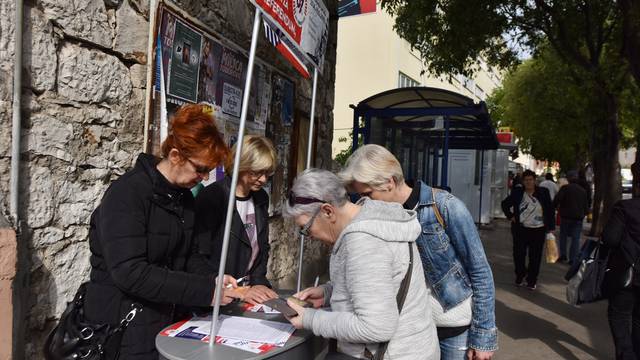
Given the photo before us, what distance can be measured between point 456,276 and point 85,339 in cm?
151

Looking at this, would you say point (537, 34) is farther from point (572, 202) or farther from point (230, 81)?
point (230, 81)

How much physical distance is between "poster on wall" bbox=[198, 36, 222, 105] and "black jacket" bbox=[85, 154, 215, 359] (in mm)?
1674

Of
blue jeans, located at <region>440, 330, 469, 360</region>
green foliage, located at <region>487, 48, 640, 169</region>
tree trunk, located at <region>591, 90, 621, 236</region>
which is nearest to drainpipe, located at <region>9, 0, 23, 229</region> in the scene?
blue jeans, located at <region>440, 330, 469, 360</region>

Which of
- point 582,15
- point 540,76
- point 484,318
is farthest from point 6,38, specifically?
point 540,76

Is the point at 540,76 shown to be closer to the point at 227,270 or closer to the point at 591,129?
the point at 591,129

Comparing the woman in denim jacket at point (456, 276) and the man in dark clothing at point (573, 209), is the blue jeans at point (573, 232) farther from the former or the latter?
the woman in denim jacket at point (456, 276)

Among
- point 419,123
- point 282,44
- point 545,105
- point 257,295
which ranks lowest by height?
point 257,295

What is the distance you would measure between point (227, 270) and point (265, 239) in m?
0.35

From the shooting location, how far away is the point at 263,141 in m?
2.86

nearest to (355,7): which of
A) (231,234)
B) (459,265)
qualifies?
(231,234)

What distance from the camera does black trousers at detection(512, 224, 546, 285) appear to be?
22.5 ft

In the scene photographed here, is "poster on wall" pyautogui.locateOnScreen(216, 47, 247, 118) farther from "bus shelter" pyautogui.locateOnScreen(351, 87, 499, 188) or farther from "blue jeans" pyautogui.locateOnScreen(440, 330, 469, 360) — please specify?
"bus shelter" pyautogui.locateOnScreen(351, 87, 499, 188)

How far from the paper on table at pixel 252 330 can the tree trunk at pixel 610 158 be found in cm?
1127

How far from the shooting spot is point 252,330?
1949 millimetres
